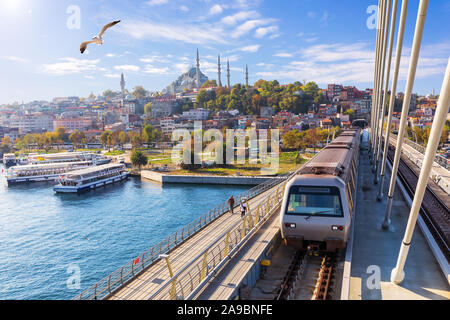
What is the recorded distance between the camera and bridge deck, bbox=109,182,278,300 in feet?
21.4

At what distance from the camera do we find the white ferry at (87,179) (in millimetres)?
36469

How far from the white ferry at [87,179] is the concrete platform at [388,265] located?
33428 mm

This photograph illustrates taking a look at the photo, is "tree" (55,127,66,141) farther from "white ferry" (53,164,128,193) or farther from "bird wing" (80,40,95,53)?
"bird wing" (80,40,95,53)

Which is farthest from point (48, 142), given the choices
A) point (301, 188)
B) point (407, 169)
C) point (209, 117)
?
point (301, 188)

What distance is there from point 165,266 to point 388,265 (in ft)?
16.5

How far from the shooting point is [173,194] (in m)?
33.0

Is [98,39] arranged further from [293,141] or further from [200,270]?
[293,141]

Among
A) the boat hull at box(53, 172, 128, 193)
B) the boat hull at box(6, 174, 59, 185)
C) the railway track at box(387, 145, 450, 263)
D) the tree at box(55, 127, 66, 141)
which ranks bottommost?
the boat hull at box(6, 174, 59, 185)

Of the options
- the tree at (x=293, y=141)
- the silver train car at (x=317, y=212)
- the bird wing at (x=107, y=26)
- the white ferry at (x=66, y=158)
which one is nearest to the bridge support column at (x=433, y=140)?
the silver train car at (x=317, y=212)

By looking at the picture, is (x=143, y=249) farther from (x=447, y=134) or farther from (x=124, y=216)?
(x=447, y=134)

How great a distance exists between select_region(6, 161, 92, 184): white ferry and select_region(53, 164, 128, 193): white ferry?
7.15m

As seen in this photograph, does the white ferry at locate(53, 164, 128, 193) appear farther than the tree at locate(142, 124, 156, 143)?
No

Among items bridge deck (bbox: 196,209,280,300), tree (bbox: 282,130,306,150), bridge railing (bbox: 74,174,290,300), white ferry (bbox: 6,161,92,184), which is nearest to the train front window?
bridge deck (bbox: 196,209,280,300)

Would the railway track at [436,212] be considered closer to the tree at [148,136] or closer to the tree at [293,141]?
the tree at [293,141]
